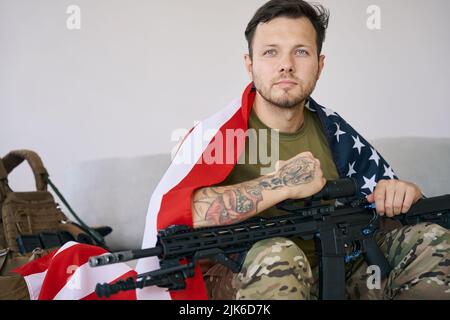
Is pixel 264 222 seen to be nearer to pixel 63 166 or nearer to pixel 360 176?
pixel 360 176

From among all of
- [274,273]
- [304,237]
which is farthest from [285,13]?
[274,273]

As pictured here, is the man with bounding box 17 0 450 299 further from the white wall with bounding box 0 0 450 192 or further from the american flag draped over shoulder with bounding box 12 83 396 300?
the white wall with bounding box 0 0 450 192

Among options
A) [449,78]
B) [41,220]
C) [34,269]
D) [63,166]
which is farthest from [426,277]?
[63,166]

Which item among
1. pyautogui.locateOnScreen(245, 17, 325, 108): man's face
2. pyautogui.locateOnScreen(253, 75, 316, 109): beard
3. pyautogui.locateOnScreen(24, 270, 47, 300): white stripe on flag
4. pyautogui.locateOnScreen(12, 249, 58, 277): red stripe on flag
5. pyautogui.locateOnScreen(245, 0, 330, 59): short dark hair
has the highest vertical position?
pyautogui.locateOnScreen(245, 0, 330, 59): short dark hair

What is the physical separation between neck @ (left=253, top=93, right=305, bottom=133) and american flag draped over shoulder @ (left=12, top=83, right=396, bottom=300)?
33 millimetres

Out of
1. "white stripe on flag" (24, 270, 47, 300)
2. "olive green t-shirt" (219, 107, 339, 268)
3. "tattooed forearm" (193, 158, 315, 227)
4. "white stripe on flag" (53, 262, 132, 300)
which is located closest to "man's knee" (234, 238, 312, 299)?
"tattooed forearm" (193, 158, 315, 227)

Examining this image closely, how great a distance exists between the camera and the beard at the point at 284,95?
5.09 feet

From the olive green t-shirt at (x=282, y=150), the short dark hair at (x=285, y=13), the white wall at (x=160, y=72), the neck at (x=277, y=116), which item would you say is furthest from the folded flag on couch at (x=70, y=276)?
the white wall at (x=160, y=72)

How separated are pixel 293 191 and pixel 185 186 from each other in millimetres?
261

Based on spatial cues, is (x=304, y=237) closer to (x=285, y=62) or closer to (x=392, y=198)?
(x=392, y=198)

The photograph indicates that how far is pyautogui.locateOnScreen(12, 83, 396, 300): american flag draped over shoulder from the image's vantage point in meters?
1.34

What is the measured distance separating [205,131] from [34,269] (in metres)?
0.59

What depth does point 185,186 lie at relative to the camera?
1.41m

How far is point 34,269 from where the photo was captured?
1597 millimetres
